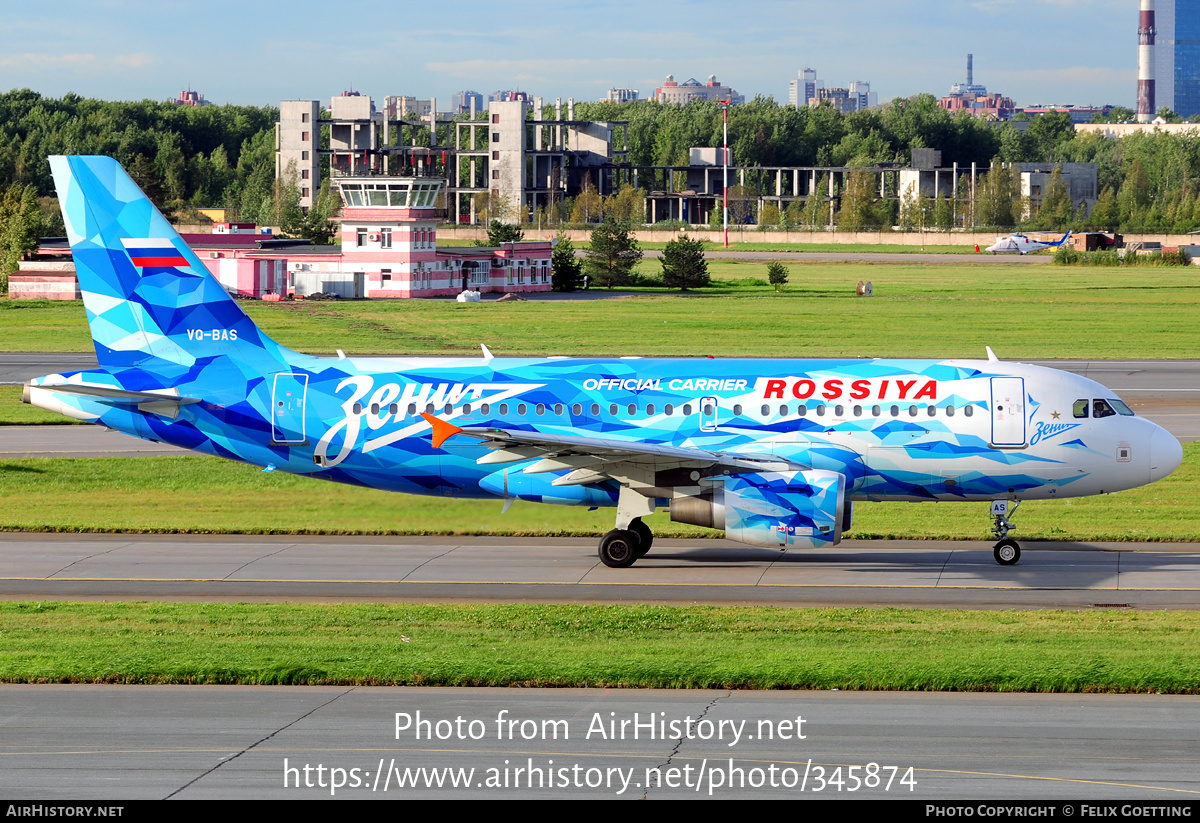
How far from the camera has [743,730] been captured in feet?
65.1

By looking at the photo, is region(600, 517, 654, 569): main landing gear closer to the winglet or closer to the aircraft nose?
the winglet

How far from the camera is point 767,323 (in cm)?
10256

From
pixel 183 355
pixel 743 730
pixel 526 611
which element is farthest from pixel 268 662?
pixel 183 355

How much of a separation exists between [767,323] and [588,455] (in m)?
72.2

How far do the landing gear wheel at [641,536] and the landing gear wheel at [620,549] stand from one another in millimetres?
126

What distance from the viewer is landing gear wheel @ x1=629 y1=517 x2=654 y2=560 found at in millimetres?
33188

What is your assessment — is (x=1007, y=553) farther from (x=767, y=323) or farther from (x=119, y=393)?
(x=767, y=323)

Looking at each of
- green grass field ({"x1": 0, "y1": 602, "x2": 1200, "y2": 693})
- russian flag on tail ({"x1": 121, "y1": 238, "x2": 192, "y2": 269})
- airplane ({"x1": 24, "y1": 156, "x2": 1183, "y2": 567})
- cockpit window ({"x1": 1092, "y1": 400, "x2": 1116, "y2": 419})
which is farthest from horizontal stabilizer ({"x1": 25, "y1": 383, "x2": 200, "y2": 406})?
cockpit window ({"x1": 1092, "y1": 400, "x2": 1116, "y2": 419})

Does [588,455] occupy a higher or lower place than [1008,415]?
lower

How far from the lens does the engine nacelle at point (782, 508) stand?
101 feet

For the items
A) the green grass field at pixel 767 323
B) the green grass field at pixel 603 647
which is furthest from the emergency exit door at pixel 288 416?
the green grass field at pixel 767 323

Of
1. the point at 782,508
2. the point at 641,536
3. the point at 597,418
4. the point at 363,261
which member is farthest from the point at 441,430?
the point at 363,261

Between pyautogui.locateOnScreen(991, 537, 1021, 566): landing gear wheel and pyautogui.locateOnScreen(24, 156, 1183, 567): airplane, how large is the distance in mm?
47

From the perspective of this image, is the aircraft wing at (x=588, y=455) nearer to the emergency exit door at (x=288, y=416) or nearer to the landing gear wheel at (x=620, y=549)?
the landing gear wheel at (x=620, y=549)
